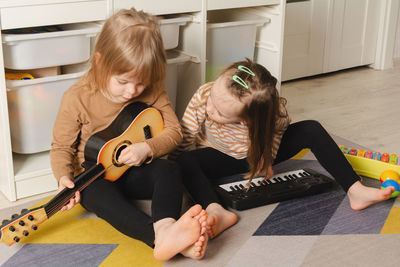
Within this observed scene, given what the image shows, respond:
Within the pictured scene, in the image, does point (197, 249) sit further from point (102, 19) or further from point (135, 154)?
point (102, 19)

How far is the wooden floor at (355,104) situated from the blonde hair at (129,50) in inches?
19.6

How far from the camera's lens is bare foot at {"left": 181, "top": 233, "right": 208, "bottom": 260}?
1.11 metres

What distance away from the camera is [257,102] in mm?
1282

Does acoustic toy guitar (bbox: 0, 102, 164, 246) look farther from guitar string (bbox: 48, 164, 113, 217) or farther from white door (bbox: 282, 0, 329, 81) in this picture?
white door (bbox: 282, 0, 329, 81)

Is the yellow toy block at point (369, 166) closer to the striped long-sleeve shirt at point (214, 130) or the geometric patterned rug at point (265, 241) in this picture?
the geometric patterned rug at point (265, 241)

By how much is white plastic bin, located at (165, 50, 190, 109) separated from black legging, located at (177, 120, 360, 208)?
344mm

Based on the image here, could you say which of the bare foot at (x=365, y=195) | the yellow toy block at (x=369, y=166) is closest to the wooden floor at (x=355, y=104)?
the yellow toy block at (x=369, y=166)

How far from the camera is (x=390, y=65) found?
3.04 meters

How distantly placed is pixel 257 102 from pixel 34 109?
647 millimetres

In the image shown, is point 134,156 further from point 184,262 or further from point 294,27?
point 294,27

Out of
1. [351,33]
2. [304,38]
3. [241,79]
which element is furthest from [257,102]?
[351,33]

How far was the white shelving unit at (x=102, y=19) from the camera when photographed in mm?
1327

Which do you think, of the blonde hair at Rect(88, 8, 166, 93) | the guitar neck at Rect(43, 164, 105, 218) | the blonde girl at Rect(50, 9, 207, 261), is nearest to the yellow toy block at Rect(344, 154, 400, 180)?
the blonde girl at Rect(50, 9, 207, 261)

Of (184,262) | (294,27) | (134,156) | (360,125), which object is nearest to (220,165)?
(134,156)
